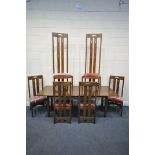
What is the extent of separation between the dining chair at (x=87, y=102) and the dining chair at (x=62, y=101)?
0.75ft

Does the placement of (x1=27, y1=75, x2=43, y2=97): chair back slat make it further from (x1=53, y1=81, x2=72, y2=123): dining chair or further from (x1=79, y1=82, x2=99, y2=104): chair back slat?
(x1=79, y1=82, x2=99, y2=104): chair back slat

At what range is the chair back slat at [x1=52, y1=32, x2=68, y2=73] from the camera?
4.62 metres

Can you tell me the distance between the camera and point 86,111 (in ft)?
12.8

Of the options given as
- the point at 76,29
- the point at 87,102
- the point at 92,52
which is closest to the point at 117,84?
the point at 92,52

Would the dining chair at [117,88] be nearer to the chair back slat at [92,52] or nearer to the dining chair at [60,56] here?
the chair back slat at [92,52]

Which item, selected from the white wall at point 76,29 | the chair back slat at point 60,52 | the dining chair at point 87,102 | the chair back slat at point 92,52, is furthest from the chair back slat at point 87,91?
the white wall at point 76,29

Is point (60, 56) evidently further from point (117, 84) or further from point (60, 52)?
point (117, 84)

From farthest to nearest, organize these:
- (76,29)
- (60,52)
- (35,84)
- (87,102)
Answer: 1. (76,29)
2. (60,52)
3. (35,84)
4. (87,102)

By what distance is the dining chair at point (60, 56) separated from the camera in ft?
14.6

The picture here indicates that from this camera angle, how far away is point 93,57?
4.78 meters

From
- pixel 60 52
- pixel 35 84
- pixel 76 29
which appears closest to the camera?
pixel 35 84

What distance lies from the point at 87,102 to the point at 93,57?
138cm

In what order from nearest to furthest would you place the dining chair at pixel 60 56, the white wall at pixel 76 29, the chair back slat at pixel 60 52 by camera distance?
the dining chair at pixel 60 56 < the chair back slat at pixel 60 52 < the white wall at pixel 76 29

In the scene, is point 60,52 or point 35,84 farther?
point 60,52
